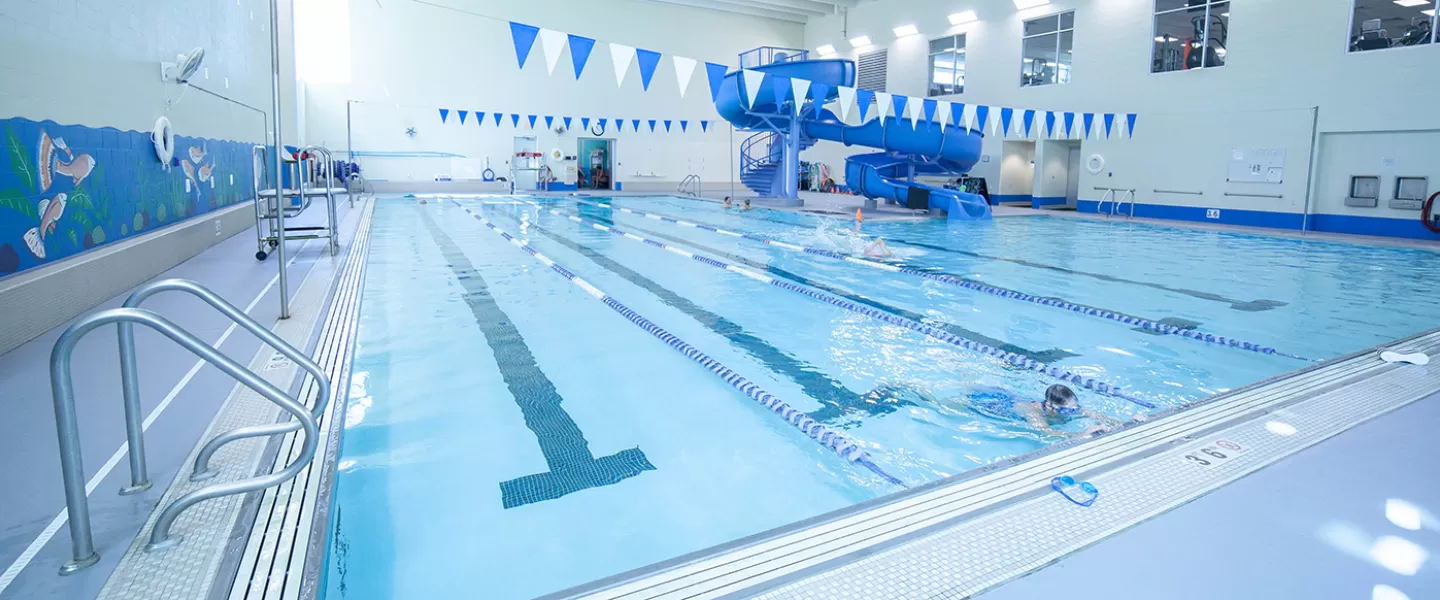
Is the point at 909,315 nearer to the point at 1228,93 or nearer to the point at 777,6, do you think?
the point at 1228,93

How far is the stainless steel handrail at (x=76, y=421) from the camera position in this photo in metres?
1.53

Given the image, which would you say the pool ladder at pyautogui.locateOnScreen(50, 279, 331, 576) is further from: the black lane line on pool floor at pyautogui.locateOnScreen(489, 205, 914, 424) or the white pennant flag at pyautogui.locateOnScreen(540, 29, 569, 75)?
the white pennant flag at pyautogui.locateOnScreen(540, 29, 569, 75)

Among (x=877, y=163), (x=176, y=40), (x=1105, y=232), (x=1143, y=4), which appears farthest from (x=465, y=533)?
(x=1143, y=4)

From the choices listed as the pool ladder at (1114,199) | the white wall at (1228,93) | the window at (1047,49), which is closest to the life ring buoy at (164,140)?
the pool ladder at (1114,199)

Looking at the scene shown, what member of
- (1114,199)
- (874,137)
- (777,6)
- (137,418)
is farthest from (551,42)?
(777,6)

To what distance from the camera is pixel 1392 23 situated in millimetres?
10445

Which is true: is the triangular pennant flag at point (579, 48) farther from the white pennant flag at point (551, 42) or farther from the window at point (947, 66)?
the window at point (947, 66)

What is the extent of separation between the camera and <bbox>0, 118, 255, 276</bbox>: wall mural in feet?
12.4

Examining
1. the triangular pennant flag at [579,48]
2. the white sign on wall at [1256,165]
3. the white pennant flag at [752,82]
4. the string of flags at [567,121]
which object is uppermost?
the string of flags at [567,121]

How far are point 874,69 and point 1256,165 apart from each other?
9.86 metres

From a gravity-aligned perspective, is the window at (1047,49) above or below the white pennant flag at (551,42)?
above

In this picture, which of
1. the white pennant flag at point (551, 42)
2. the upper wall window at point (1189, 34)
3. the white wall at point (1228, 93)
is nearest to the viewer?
the white pennant flag at point (551, 42)

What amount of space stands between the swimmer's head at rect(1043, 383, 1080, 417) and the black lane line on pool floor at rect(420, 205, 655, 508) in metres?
1.71

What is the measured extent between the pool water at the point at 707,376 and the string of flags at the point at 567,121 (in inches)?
483
